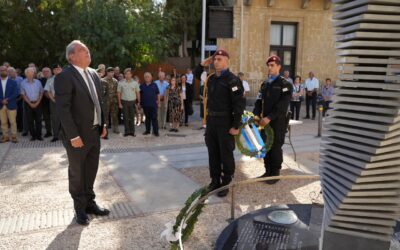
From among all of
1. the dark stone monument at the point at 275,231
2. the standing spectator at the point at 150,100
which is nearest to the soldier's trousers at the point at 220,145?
the dark stone monument at the point at 275,231

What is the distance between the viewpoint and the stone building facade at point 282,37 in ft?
57.5

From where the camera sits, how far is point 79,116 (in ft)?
Result: 13.9

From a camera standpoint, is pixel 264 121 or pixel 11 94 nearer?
pixel 264 121

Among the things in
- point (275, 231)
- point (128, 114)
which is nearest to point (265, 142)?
point (275, 231)

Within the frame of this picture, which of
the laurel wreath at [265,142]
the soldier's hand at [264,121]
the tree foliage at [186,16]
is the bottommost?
the laurel wreath at [265,142]

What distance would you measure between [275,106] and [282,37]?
1382 centimetres

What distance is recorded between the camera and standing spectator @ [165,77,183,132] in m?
Result: 11.2

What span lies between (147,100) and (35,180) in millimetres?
4468

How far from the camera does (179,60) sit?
69.7 ft

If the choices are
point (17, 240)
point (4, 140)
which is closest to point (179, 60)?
point (4, 140)

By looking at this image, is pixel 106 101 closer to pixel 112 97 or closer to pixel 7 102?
pixel 112 97

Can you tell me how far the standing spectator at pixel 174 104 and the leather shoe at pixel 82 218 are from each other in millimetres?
6837

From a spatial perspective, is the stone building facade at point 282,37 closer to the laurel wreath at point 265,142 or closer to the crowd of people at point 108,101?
the crowd of people at point 108,101

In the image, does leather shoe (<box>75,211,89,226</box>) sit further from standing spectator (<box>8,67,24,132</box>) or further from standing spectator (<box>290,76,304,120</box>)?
standing spectator (<box>290,76,304,120</box>)
